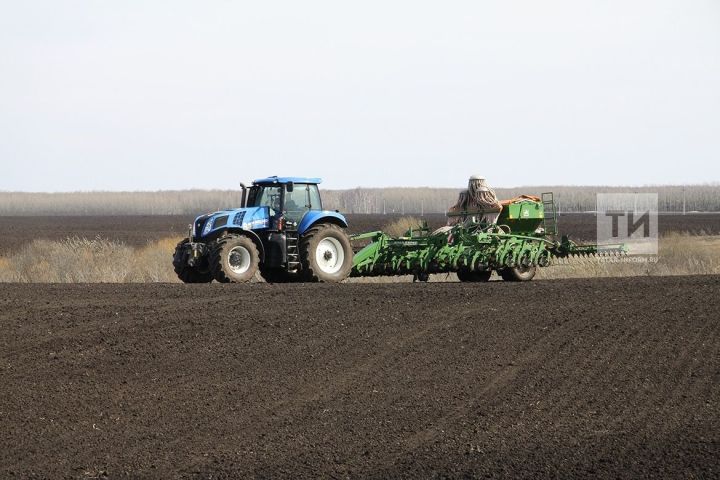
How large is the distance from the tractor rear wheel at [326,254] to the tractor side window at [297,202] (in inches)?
17.6

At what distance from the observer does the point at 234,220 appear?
18938mm

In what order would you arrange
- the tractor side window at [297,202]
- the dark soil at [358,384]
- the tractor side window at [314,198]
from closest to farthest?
the dark soil at [358,384] < the tractor side window at [297,202] < the tractor side window at [314,198]

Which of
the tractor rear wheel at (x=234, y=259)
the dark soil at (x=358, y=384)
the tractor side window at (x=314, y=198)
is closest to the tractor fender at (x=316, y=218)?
the tractor side window at (x=314, y=198)

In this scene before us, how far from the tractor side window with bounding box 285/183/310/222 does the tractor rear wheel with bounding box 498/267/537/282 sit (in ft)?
14.8

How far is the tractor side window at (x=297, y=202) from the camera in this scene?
19516mm

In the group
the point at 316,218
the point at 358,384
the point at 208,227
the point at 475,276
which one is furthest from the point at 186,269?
the point at 358,384

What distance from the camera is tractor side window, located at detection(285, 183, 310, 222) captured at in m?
19.5

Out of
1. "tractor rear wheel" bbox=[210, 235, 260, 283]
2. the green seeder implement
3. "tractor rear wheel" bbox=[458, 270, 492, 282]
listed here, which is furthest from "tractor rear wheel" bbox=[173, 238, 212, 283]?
"tractor rear wheel" bbox=[458, 270, 492, 282]

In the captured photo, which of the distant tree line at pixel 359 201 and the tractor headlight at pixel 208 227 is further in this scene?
the distant tree line at pixel 359 201

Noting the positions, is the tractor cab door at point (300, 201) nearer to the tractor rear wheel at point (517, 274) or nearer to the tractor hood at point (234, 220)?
the tractor hood at point (234, 220)

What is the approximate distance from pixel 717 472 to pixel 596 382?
3220 millimetres

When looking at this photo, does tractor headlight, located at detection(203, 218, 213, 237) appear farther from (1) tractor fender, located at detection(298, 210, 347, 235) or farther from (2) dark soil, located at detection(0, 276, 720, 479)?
(2) dark soil, located at detection(0, 276, 720, 479)

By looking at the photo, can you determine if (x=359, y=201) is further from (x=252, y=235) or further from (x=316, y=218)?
(x=252, y=235)

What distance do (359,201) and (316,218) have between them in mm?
77014
